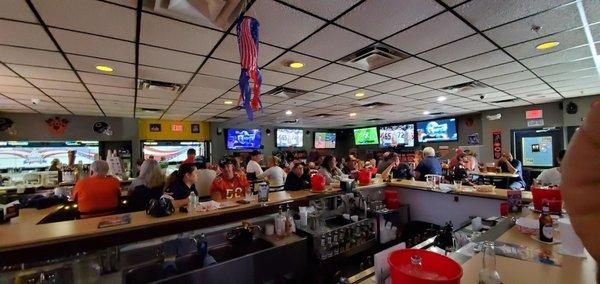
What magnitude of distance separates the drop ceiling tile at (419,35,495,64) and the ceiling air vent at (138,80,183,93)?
3723mm

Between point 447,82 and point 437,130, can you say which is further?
point 437,130

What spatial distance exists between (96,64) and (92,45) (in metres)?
0.68

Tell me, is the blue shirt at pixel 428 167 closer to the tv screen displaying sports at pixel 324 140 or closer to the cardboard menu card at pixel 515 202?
the cardboard menu card at pixel 515 202

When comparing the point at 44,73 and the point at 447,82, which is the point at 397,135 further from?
the point at 44,73

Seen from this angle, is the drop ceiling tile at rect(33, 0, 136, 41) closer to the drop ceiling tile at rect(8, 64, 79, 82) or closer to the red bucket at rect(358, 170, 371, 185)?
the drop ceiling tile at rect(8, 64, 79, 82)

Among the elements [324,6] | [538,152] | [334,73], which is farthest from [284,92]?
[538,152]

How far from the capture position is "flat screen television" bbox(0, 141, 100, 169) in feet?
23.4

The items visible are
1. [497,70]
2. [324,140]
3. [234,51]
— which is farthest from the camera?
[324,140]

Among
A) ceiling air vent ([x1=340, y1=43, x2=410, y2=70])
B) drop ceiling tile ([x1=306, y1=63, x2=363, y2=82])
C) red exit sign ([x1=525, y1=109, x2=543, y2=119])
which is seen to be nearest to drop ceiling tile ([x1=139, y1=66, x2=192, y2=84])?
drop ceiling tile ([x1=306, y1=63, x2=363, y2=82])

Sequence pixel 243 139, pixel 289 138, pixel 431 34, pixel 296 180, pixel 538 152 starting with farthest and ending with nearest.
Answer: pixel 289 138
pixel 243 139
pixel 538 152
pixel 296 180
pixel 431 34

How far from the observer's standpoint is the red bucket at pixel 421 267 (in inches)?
39.2

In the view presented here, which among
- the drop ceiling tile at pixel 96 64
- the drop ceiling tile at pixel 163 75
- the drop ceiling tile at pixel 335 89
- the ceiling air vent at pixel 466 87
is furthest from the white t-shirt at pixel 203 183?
the ceiling air vent at pixel 466 87

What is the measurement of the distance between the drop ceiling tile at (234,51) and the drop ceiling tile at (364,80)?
156cm

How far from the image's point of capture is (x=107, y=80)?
4.01 meters
